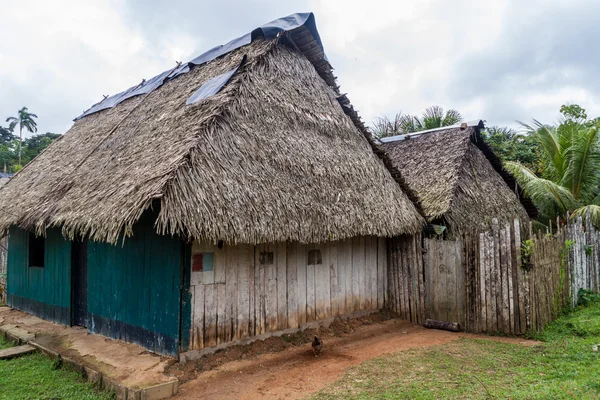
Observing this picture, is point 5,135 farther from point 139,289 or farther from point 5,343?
point 139,289

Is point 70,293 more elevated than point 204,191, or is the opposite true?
point 204,191

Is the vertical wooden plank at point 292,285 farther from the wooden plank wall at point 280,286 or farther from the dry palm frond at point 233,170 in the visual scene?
the dry palm frond at point 233,170

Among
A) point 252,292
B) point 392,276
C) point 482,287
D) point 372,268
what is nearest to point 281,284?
point 252,292

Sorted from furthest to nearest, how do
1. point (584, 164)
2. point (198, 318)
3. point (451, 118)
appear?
1. point (451, 118)
2. point (584, 164)
3. point (198, 318)

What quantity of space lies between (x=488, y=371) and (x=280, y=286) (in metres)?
3.08

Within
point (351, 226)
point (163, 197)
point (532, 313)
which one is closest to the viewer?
point (163, 197)

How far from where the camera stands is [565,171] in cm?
1212

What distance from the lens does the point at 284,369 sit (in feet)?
17.3

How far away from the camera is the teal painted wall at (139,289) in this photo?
529 cm

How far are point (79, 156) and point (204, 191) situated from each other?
15.7 feet

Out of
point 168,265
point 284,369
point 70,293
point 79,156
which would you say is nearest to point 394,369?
point 284,369

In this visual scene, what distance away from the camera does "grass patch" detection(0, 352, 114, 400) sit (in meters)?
4.55

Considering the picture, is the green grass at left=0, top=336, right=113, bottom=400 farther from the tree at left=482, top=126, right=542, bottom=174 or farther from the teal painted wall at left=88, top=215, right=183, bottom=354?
the tree at left=482, top=126, right=542, bottom=174

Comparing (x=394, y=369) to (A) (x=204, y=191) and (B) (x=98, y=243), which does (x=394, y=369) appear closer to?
(A) (x=204, y=191)
